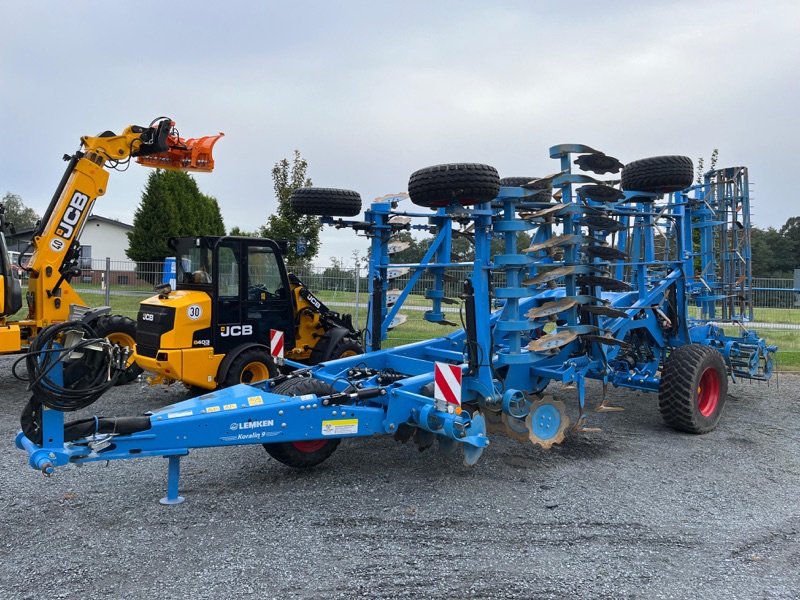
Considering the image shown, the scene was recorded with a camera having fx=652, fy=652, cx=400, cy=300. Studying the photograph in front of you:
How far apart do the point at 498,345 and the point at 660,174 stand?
8.51ft

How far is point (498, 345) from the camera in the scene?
6.33 meters

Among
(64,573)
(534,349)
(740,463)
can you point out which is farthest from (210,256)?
(740,463)

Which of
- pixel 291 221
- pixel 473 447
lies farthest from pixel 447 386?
pixel 291 221

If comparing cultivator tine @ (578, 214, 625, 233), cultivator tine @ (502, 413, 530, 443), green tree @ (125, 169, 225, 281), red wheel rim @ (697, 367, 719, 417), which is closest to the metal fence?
red wheel rim @ (697, 367, 719, 417)

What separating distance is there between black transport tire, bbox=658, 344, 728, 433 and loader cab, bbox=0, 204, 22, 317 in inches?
324

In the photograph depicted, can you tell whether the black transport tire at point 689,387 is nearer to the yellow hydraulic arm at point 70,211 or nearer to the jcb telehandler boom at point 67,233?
the jcb telehandler boom at point 67,233

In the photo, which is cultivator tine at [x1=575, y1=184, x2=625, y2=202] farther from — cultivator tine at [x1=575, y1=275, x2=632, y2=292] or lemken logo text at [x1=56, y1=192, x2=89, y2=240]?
lemken logo text at [x1=56, y1=192, x2=89, y2=240]

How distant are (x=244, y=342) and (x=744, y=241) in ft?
20.9

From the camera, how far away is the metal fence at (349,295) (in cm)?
1308

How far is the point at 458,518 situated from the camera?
175 inches

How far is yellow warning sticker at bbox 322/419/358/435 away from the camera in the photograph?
186 inches

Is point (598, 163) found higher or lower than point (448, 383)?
higher

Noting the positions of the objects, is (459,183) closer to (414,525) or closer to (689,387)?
(414,525)

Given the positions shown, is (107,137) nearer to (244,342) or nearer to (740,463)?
(244,342)
